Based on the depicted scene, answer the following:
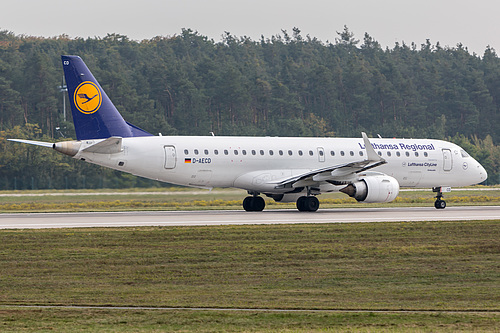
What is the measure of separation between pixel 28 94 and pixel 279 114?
1269 inches

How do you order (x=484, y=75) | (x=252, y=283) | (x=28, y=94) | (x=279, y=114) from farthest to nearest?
(x=484, y=75) < (x=279, y=114) < (x=28, y=94) < (x=252, y=283)

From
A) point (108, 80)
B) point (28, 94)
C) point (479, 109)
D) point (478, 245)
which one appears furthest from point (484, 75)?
point (478, 245)

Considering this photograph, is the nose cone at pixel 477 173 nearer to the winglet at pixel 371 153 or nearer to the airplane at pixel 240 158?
the airplane at pixel 240 158

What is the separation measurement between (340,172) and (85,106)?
10612mm

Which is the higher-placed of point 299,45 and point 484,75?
point 299,45

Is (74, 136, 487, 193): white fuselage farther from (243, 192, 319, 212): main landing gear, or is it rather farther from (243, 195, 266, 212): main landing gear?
(243, 195, 266, 212): main landing gear

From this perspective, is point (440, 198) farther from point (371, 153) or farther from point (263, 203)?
point (263, 203)

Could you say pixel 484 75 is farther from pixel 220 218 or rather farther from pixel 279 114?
pixel 220 218

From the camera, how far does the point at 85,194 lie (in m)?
40.6

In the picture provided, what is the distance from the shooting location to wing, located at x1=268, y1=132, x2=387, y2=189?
3244 cm

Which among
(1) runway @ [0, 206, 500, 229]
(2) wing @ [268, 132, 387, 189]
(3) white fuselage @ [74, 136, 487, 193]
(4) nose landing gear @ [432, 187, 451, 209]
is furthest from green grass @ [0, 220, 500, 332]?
(4) nose landing gear @ [432, 187, 451, 209]

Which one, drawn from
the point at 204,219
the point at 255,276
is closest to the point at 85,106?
the point at 204,219

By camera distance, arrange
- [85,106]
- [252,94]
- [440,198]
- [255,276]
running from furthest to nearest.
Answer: [252,94], [440,198], [85,106], [255,276]

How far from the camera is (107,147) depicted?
103 feet
